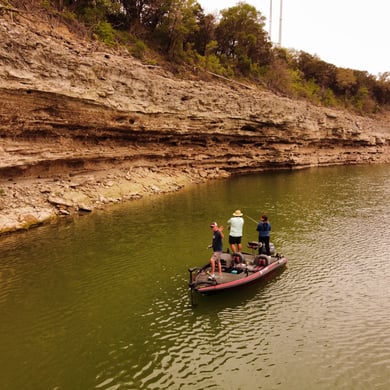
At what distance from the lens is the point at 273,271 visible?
1167 centimetres

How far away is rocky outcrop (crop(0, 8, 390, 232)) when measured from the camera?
19438mm

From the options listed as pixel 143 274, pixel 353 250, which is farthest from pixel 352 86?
pixel 143 274

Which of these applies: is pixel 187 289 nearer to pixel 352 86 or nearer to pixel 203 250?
pixel 203 250

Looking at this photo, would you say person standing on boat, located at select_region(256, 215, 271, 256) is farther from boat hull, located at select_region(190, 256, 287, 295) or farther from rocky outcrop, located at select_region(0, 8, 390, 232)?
rocky outcrop, located at select_region(0, 8, 390, 232)

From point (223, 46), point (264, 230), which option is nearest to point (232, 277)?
point (264, 230)

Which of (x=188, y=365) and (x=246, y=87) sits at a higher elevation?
(x=246, y=87)

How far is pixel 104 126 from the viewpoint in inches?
959

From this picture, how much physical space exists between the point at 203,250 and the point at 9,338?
804 cm

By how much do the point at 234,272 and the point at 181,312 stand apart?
2.42 m

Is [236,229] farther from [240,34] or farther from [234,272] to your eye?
[240,34]

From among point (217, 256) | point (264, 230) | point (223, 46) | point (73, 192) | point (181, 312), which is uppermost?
point (223, 46)

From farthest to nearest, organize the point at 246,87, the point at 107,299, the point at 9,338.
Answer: the point at 246,87
the point at 107,299
the point at 9,338

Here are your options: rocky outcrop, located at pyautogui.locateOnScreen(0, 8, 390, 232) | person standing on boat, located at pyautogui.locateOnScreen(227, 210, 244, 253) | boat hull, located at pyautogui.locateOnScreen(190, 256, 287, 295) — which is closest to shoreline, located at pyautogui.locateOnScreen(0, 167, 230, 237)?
rocky outcrop, located at pyautogui.locateOnScreen(0, 8, 390, 232)

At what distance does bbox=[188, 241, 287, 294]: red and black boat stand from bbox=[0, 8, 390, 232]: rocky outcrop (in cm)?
1208
